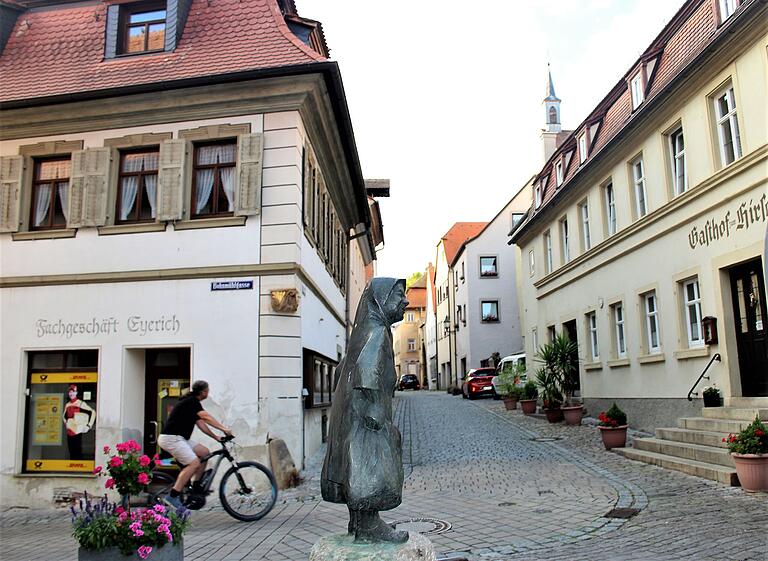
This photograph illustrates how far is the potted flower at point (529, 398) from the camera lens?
70.8 feet

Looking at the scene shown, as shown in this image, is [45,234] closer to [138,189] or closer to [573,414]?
[138,189]

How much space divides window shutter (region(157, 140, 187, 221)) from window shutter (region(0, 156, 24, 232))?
2.80 meters

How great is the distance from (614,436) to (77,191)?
36.6ft

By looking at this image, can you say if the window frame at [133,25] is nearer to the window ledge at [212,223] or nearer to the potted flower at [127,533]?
the window ledge at [212,223]

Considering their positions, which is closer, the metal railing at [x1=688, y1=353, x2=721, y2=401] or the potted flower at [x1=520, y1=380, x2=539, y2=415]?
the metal railing at [x1=688, y1=353, x2=721, y2=401]

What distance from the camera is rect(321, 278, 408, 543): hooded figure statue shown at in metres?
3.76

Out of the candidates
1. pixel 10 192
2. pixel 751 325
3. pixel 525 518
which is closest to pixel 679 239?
pixel 751 325

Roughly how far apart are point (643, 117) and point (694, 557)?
1120cm

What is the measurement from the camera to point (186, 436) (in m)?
8.34

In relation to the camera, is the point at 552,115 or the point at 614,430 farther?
the point at 552,115

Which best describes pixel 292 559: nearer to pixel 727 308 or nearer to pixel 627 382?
pixel 727 308

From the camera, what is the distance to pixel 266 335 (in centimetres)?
1062

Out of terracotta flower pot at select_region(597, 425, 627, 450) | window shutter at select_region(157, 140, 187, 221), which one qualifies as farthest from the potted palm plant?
window shutter at select_region(157, 140, 187, 221)

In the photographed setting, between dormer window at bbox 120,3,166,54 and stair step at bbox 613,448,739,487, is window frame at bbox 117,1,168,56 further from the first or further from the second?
stair step at bbox 613,448,739,487
